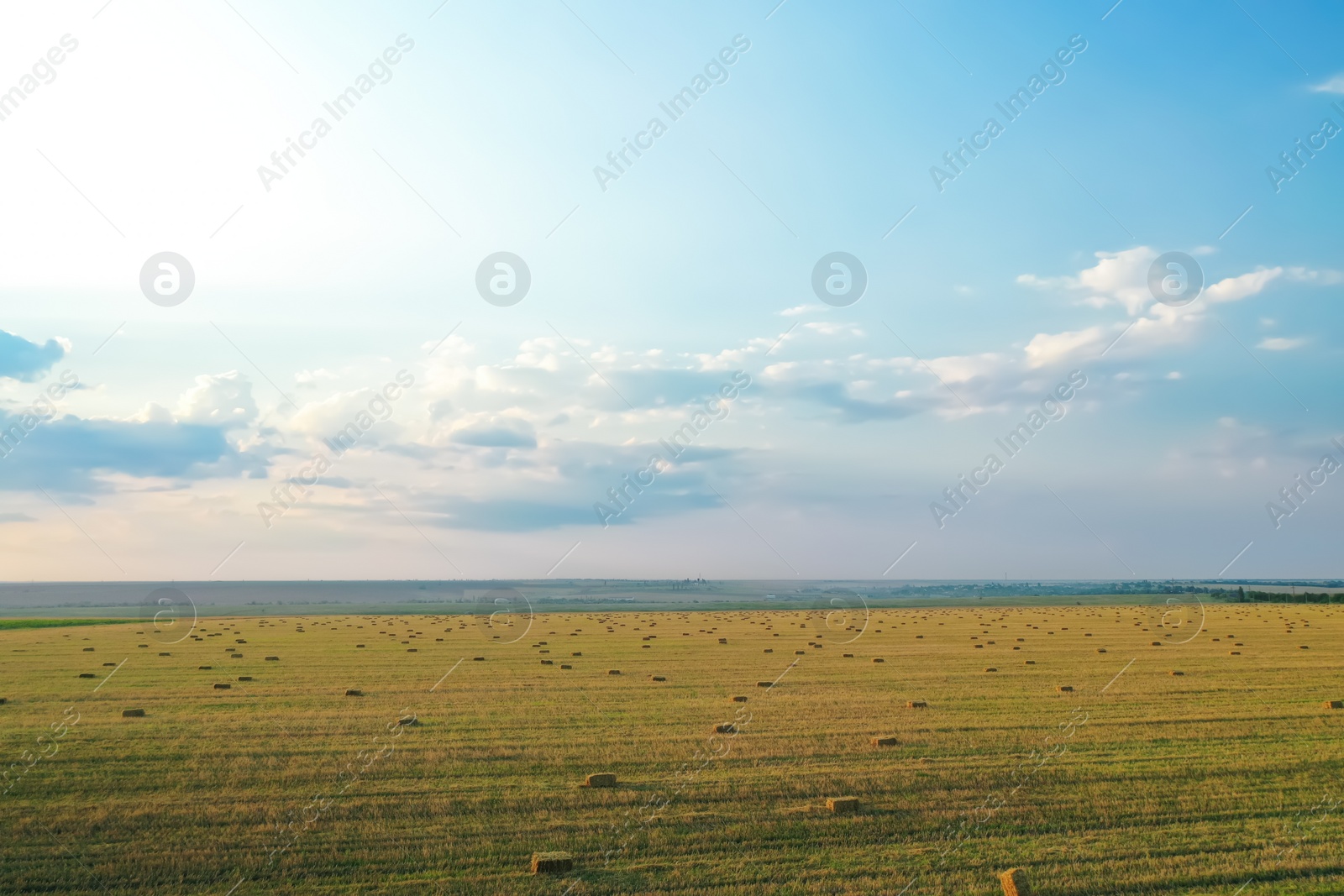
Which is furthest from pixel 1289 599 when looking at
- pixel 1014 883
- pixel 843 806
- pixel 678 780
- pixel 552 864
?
pixel 552 864

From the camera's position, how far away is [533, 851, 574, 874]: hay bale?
10.7 meters

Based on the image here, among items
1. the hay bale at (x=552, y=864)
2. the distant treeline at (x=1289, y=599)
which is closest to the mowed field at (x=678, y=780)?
the hay bale at (x=552, y=864)

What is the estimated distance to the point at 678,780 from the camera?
1449 cm

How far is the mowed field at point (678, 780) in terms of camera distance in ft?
35.4

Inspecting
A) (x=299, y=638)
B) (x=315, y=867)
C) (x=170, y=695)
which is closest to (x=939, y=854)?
(x=315, y=867)

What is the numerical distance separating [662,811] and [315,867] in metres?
4.77

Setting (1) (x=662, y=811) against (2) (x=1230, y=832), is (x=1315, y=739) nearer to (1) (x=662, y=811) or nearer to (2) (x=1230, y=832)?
(2) (x=1230, y=832)

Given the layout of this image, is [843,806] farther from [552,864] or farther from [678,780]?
[552,864]

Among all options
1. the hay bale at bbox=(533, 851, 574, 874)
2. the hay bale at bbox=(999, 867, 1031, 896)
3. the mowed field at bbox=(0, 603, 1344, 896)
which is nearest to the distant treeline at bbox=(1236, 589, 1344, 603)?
the mowed field at bbox=(0, 603, 1344, 896)

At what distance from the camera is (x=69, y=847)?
11477mm

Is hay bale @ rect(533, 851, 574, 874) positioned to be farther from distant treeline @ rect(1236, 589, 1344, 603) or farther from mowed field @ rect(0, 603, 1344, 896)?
distant treeline @ rect(1236, 589, 1344, 603)

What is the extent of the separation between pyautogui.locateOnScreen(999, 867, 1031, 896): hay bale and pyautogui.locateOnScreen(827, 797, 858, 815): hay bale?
107 inches

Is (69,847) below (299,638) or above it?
below

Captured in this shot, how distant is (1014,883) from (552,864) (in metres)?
5.50
